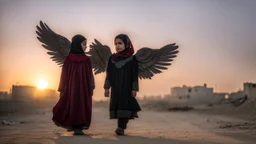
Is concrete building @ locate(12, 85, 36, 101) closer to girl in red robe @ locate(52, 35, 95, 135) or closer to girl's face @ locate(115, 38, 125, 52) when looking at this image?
girl in red robe @ locate(52, 35, 95, 135)

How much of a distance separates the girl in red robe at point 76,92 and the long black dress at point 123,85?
1.49 ft

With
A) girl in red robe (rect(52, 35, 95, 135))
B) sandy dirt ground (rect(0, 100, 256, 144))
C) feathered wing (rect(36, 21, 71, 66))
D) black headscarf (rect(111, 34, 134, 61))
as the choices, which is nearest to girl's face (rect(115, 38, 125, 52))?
black headscarf (rect(111, 34, 134, 61))

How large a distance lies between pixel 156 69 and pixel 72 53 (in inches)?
79.3

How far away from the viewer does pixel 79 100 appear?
252 inches

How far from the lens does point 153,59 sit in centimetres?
715

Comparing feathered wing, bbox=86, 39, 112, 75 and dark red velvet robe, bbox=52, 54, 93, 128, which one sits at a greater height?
feathered wing, bbox=86, 39, 112, 75

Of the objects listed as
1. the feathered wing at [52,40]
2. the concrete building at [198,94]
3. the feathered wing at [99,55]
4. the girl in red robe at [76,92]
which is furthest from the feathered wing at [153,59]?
the concrete building at [198,94]

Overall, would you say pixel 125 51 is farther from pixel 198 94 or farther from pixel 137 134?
pixel 198 94

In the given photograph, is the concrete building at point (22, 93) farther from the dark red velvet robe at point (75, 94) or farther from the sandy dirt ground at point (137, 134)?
the dark red velvet robe at point (75, 94)

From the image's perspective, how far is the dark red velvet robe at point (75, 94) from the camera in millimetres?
6336

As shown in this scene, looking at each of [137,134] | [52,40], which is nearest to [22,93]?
[52,40]

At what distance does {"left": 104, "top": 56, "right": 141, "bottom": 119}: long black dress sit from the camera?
651 centimetres

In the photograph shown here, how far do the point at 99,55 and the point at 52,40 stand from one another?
116cm

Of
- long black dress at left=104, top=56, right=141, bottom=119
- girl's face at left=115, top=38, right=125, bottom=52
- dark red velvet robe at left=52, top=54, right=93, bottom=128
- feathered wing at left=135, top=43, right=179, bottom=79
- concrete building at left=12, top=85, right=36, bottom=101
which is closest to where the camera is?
dark red velvet robe at left=52, top=54, right=93, bottom=128
